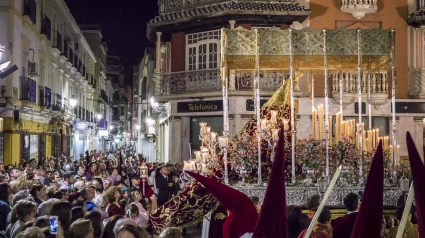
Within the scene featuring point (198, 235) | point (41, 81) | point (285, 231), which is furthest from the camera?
point (41, 81)

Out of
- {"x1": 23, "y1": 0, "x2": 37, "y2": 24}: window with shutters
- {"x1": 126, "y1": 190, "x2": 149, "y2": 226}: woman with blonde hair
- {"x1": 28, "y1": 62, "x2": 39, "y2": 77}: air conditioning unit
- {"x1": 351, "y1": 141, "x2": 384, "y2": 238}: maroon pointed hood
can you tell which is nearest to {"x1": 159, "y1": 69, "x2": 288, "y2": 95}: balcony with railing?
{"x1": 28, "y1": 62, "x2": 39, "y2": 77}: air conditioning unit

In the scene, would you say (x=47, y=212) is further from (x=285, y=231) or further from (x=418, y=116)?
(x=418, y=116)

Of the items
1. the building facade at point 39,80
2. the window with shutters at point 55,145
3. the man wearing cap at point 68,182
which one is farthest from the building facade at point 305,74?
the window with shutters at point 55,145

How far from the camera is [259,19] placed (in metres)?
24.3

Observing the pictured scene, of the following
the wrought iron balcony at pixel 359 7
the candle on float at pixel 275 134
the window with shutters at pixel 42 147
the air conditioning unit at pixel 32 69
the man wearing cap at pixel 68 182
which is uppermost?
the wrought iron balcony at pixel 359 7

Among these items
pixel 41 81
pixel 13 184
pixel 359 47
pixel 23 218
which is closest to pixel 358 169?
pixel 359 47

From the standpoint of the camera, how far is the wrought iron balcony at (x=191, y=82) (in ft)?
81.3

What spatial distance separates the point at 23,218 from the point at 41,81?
26.4 metres

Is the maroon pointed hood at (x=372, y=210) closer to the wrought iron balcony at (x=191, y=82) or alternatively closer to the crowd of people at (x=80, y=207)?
the crowd of people at (x=80, y=207)

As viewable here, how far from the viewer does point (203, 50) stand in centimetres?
2611

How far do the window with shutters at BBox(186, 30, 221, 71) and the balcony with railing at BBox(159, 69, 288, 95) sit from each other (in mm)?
765

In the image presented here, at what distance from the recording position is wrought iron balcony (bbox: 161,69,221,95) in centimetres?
2478

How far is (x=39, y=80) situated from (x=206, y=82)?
11350 mm

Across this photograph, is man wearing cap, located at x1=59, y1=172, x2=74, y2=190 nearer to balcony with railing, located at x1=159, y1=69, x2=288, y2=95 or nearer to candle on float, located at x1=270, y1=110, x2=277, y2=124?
candle on float, located at x1=270, y1=110, x2=277, y2=124
